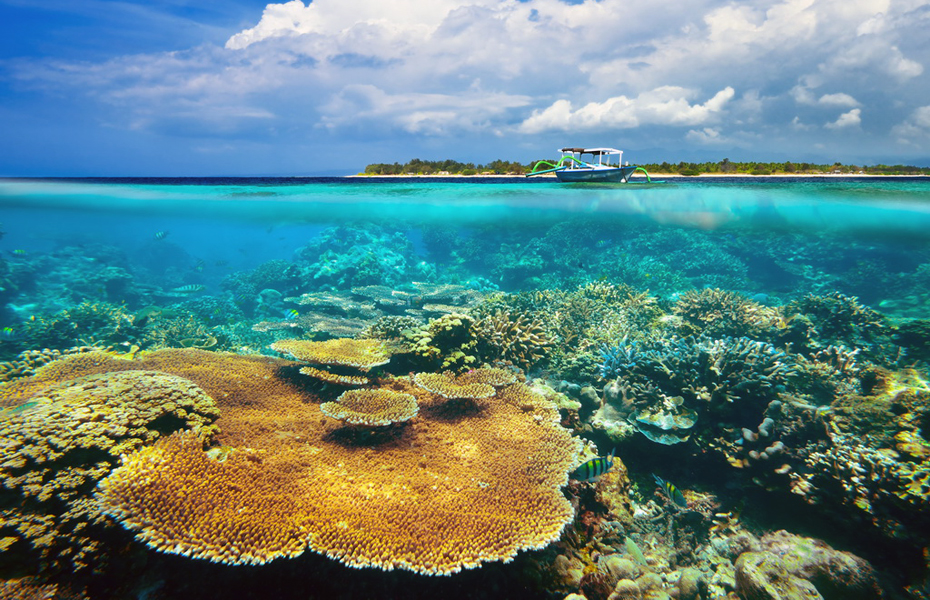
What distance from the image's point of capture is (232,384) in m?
5.41

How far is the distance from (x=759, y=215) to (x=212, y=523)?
116ft

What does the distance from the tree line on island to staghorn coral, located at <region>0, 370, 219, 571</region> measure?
15153 mm

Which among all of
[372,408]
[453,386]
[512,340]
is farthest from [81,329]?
[512,340]

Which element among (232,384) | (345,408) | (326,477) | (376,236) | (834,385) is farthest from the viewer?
(376,236)

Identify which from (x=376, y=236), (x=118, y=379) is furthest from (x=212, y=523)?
(x=376, y=236)

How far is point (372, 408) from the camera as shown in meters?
4.55

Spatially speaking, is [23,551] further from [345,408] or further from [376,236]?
[376,236]

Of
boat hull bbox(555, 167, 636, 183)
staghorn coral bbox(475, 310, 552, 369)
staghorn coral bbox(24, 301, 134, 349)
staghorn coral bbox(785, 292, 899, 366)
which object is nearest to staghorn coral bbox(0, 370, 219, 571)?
staghorn coral bbox(475, 310, 552, 369)

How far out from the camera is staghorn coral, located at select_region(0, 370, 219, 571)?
9.50ft

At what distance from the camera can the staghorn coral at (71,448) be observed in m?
2.89

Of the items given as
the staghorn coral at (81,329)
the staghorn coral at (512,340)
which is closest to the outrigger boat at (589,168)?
the staghorn coral at (512,340)

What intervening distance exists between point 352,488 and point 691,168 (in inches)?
785

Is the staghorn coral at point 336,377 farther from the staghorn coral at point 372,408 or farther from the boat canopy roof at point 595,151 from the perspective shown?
the boat canopy roof at point 595,151

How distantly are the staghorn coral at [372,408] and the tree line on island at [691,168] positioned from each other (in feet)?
44.7
